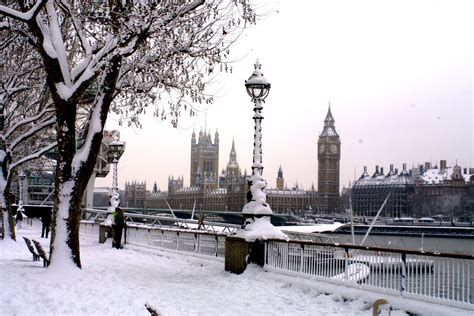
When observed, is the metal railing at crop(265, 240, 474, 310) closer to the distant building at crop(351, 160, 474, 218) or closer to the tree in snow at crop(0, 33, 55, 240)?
the tree in snow at crop(0, 33, 55, 240)

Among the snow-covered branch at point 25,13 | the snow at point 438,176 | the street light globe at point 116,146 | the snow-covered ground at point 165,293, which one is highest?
the snow at point 438,176

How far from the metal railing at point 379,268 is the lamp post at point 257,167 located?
40.2 inches

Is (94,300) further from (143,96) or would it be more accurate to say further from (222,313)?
(143,96)

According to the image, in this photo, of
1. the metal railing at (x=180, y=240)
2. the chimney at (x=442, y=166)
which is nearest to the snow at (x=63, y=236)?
the metal railing at (x=180, y=240)

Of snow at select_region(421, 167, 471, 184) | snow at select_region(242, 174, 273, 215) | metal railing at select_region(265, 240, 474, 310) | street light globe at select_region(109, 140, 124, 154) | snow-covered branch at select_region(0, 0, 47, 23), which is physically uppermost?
snow at select_region(421, 167, 471, 184)

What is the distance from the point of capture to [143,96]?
17.5 meters

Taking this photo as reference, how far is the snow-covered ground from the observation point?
988 cm

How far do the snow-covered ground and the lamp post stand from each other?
63.7 inches

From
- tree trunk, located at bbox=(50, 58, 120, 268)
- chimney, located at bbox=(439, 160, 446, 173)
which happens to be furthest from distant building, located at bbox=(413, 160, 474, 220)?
tree trunk, located at bbox=(50, 58, 120, 268)

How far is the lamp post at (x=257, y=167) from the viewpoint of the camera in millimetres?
16219

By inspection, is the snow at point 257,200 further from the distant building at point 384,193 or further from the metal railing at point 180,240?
the distant building at point 384,193

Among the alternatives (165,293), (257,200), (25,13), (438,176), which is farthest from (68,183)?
(438,176)

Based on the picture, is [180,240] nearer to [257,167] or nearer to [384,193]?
[257,167]

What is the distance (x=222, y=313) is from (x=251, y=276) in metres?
4.61
